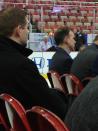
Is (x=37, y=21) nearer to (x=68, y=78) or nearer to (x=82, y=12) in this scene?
(x=82, y=12)

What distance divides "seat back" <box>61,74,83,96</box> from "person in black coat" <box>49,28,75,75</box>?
0.69 metres

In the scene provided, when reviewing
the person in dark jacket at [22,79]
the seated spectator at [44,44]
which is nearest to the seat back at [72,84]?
the person in dark jacket at [22,79]

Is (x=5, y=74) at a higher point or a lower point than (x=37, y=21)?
higher

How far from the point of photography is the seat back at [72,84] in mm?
3587

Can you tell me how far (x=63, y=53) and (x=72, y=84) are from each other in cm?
92

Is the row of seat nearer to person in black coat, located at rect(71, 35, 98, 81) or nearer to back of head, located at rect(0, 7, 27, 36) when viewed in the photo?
back of head, located at rect(0, 7, 27, 36)

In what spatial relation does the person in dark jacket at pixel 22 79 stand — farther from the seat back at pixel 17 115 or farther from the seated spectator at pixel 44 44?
the seated spectator at pixel 44 44

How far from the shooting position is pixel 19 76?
227 cm

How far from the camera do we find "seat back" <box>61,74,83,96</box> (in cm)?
359

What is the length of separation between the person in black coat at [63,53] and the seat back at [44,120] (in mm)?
2930

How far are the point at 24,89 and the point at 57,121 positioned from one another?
1.07 m

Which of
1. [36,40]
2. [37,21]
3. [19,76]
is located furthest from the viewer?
[37,21]

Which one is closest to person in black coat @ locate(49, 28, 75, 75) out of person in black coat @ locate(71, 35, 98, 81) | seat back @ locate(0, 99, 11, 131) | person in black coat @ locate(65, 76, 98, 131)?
person in black coat @ locate(71, 35, 98, 81)

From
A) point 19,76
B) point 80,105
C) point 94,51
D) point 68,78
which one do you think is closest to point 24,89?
point 19,76
